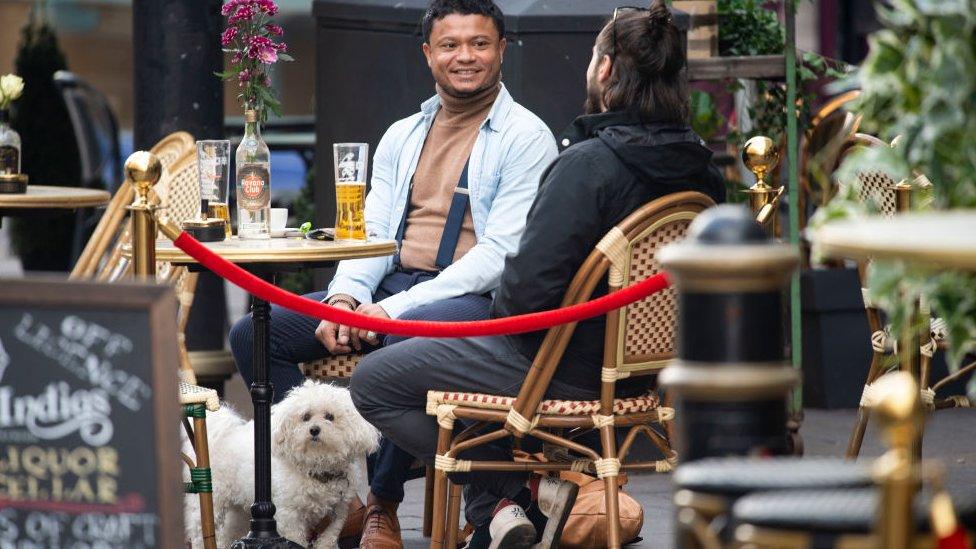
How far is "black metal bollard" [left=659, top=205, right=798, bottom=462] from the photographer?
2482 mm

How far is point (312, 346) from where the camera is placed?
4.97 metres

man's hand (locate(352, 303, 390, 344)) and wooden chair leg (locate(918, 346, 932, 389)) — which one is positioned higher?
man's hand (locate(352, 303, 390, 344))

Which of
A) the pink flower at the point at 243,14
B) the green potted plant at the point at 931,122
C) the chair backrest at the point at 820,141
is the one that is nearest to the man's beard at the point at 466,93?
the pink flower at the point at 243,14

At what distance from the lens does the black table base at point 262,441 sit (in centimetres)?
454

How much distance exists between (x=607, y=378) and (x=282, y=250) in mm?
946

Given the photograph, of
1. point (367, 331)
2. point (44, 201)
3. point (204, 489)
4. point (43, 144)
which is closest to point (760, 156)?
point (367, 331)

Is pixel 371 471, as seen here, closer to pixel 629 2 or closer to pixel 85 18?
pixel 629 2

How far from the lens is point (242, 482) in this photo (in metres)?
4.87

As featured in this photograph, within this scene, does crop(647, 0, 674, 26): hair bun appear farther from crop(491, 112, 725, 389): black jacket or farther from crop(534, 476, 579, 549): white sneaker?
crop(534, 476, 579, 549): white sneaker

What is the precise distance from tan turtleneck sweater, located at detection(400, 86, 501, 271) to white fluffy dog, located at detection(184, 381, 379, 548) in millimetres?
547

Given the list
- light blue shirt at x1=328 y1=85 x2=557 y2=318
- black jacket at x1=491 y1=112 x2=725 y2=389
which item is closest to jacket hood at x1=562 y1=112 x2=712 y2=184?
black jacket at x1=491 y1=112 x2=725 y2=389

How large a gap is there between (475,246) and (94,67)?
13093mm

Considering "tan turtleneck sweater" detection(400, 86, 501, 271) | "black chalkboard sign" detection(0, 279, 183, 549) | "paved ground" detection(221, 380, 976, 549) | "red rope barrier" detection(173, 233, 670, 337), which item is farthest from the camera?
"paved ground" detection(221, 380, 976, 549)

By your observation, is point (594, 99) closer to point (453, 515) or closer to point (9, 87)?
point (453, 515)
